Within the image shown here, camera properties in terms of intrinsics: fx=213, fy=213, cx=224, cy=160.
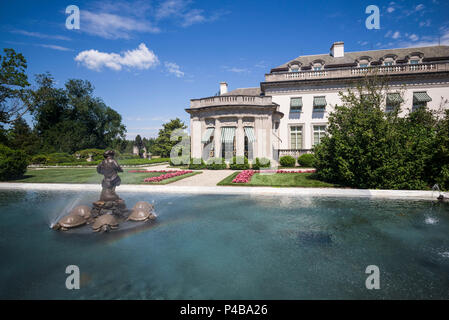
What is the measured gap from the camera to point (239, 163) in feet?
81.5

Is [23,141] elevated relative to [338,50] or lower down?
lower down

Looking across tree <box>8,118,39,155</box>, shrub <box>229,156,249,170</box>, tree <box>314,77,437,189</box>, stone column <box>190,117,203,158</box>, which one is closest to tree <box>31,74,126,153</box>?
tree <box>8,118,39,155</box>

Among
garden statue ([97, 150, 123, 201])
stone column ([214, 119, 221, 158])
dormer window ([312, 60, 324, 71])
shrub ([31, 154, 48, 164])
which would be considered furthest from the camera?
shrub ([31, 154, 48, 164])

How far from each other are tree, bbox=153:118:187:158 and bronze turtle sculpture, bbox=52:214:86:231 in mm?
47177

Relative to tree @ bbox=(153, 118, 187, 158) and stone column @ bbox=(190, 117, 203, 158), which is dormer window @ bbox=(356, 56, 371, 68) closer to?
stone column @ bbox=(190, 117, 203, 158)

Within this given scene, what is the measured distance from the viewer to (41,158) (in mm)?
36531

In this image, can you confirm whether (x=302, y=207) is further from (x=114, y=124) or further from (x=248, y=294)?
(x=114, y=124)

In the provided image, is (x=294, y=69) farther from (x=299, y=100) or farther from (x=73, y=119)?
(x=73, y=119)

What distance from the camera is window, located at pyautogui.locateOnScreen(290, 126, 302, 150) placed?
30275 millimetres

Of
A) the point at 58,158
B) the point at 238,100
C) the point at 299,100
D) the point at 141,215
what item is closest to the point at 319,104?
the point at 299,100

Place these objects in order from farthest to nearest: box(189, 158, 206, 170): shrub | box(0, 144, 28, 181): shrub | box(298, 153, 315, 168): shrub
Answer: box(189, 158, 206, 170): shrub
box(298, 153, 315, 168): shrub
box(0, 144, 28, 181): shrub

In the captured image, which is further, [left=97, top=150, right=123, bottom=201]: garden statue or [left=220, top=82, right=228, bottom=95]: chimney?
[left=220, top=82, right=228, bottom=95]: chimney

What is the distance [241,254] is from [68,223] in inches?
252

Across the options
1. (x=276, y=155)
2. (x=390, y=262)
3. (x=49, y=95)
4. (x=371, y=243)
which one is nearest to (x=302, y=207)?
(x=371, y=243)
